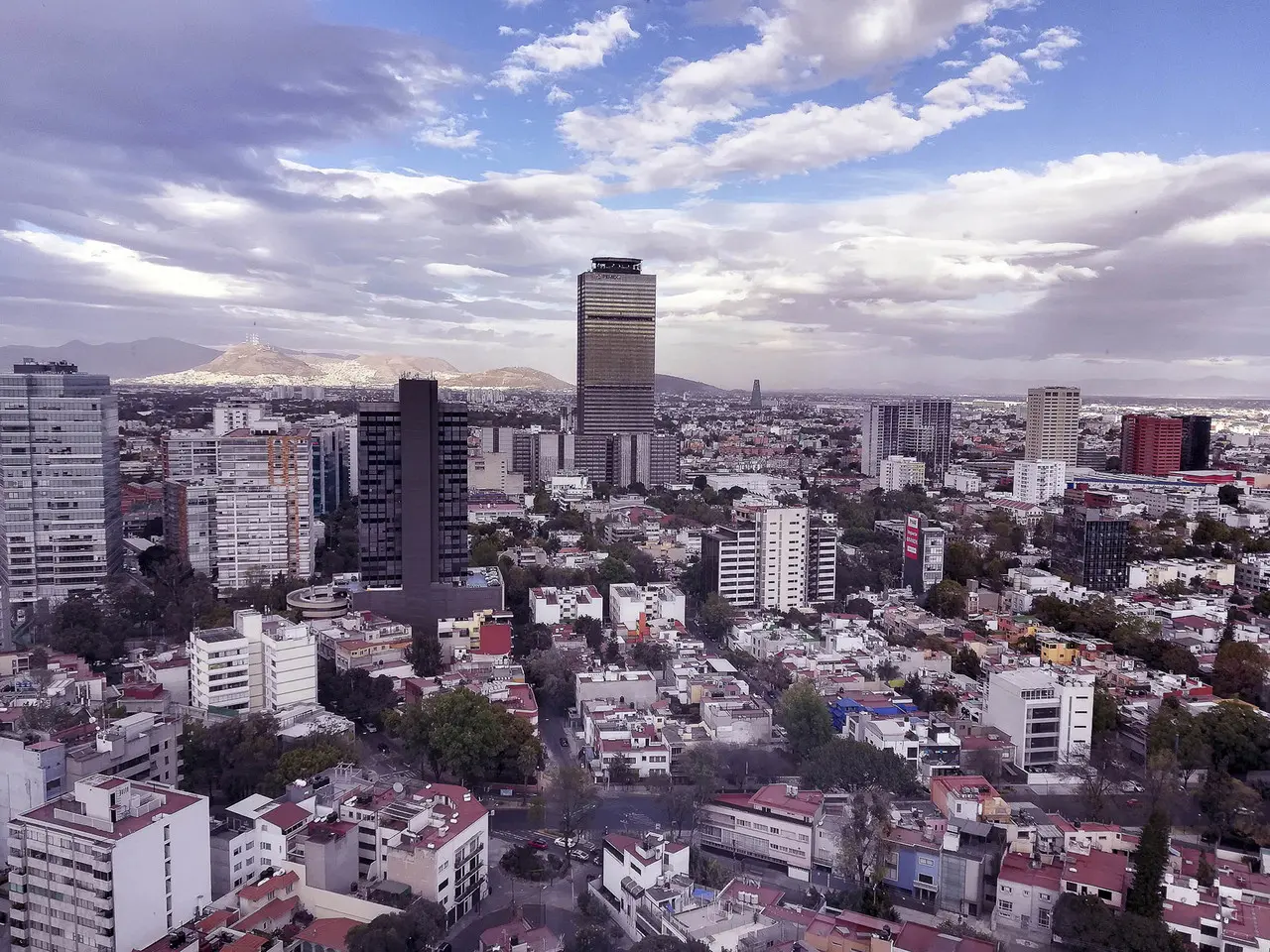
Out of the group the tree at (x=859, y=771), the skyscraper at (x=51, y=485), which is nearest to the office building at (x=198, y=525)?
the skyscraper at (x=51, y=485)

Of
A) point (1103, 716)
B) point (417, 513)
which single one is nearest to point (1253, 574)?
point (1103, 716)

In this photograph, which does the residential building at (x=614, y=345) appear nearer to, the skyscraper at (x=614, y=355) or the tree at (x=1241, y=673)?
the skyscraper at (x=614, y=355)

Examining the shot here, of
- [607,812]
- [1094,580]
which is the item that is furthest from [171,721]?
[1094,580]

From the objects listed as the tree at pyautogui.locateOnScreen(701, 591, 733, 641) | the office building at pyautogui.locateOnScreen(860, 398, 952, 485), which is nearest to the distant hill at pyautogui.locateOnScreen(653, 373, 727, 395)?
the office building at pyautogui.locateOnScreen(860, 398, 952, 485)

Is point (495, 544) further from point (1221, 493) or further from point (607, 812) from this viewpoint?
point (1221, 493)

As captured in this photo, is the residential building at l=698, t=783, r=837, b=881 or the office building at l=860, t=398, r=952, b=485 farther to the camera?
the office building at l=860, t=398, r=952, b=485

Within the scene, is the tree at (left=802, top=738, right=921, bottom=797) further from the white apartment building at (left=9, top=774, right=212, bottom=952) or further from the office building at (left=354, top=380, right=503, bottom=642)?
the office building at (left=354, top=380, right=503, bottom=642)

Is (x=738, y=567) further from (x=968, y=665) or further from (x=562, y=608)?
(x=968, y=665)
